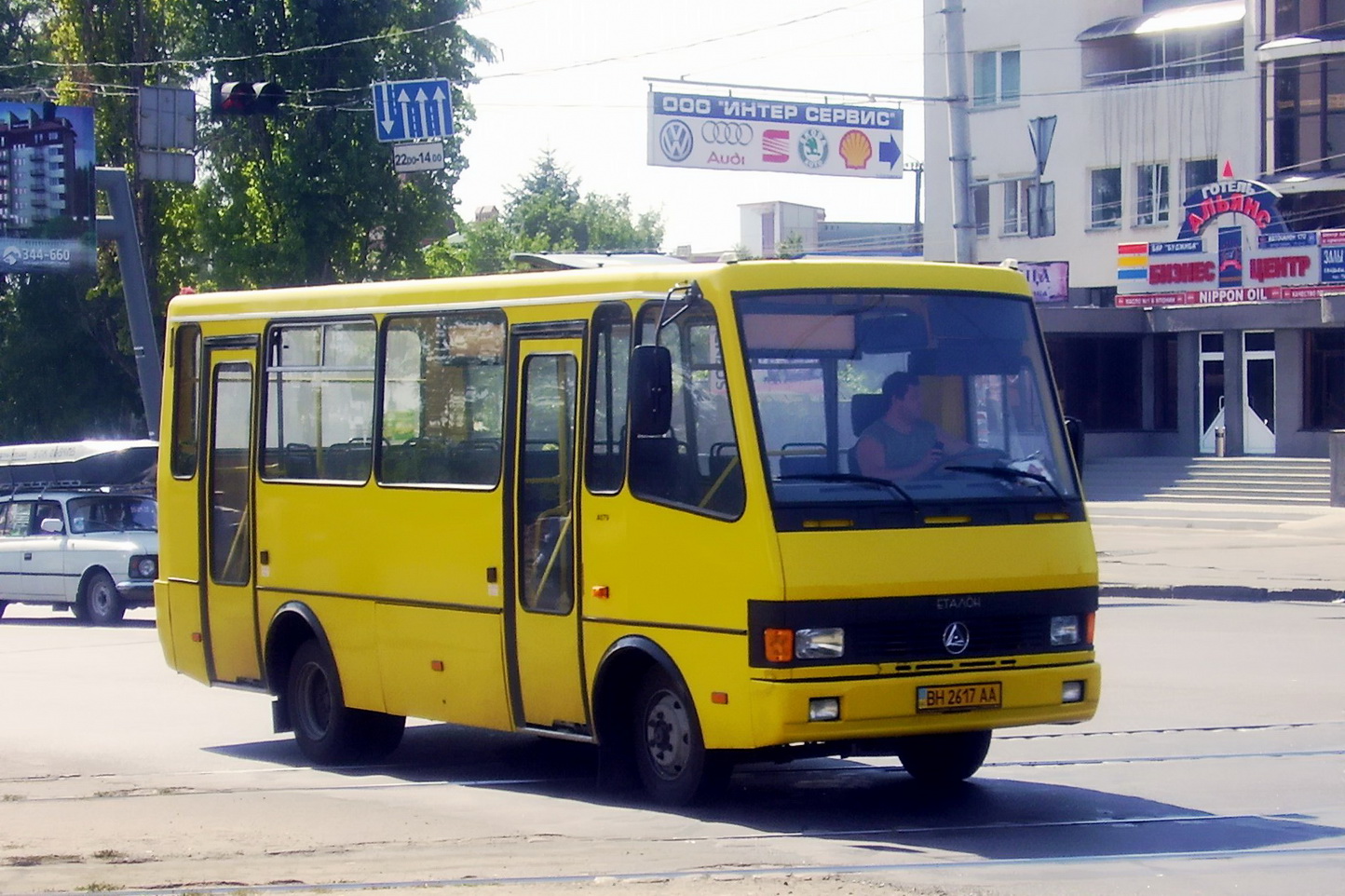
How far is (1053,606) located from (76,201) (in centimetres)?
2781

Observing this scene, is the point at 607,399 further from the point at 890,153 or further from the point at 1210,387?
the point at 1210,387

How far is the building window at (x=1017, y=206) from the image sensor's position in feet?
193

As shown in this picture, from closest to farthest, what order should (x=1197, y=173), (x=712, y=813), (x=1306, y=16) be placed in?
(x=712, y=813), (x=1306, y=16), (x=1197, y=173)

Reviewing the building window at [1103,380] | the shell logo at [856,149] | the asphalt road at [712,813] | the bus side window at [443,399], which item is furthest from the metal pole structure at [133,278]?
the building window at [1103,380]

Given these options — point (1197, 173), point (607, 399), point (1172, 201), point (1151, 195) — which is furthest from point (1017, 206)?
point (607, 399)

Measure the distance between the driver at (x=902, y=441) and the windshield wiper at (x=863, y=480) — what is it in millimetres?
27

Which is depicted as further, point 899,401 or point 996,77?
point 996,77

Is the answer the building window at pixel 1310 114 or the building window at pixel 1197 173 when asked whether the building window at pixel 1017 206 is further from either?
the building window at pixel 1310 114

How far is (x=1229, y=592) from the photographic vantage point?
22.9 m

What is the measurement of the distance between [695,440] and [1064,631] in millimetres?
1931

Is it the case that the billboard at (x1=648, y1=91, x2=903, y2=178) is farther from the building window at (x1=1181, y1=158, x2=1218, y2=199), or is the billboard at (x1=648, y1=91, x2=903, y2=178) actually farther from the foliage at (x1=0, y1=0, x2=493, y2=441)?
the building window at (x1=1181, y1=158, x2=1218, y2=199)

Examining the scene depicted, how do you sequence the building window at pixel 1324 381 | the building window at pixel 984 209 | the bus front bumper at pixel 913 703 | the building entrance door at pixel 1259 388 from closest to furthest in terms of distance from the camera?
1. the bus front bumper at pixel 913 703
2. the building window at pixel 1324 381
3. the building entrance door at pixel 1259 388
4. the building window at pixel 984 209

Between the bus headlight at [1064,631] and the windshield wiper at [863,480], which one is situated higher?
the windshield wiper at [863,480]

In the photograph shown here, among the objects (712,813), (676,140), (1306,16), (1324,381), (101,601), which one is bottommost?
(101,601)
